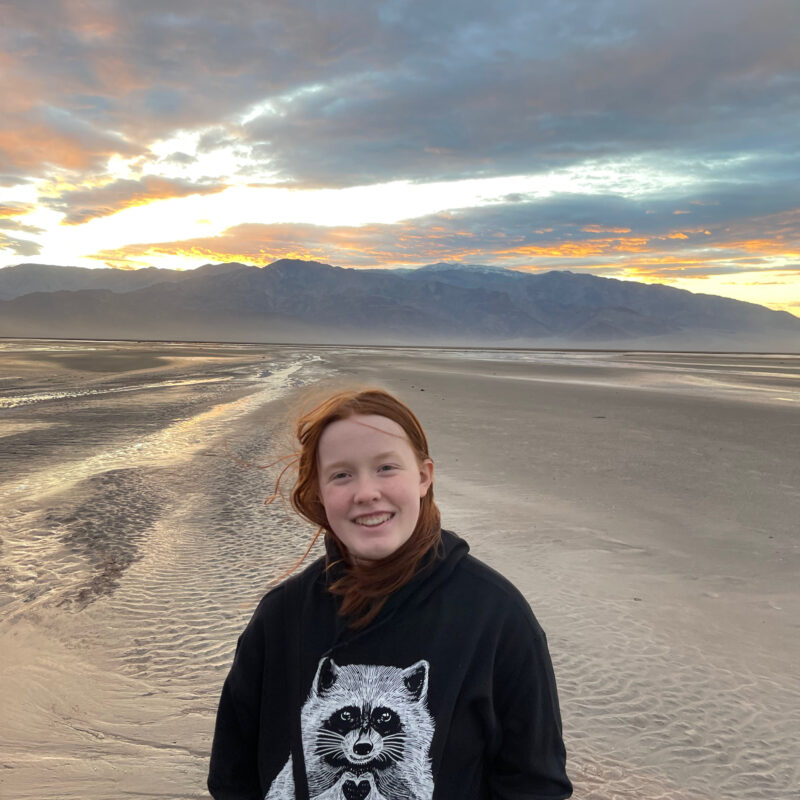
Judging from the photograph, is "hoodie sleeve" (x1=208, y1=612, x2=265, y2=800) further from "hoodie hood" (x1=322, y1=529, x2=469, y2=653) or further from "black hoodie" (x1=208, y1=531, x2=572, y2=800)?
"hoodie hood" (x1=322, y1=529, x2=469, y2=653)

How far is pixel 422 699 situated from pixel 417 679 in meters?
0.05

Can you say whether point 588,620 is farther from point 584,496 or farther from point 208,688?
point 584,496

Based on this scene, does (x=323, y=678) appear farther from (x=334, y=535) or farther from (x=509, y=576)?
(x=509, y=576)

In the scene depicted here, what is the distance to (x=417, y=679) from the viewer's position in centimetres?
146

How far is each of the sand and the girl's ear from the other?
4.90 ft

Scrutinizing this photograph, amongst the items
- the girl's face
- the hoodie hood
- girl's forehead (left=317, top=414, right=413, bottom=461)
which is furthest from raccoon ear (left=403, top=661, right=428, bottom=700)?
girl's forehead (left=317, top=414, right=413, bottom=461)

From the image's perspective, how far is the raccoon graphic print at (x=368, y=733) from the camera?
1.46 m

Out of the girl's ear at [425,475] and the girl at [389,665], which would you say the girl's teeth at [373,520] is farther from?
the girl's ear at [425,475]

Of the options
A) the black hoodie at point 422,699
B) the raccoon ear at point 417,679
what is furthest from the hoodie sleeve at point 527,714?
the raccoon ear at point 417,679

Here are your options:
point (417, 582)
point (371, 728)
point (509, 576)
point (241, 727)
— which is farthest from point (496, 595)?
point (509, 576)

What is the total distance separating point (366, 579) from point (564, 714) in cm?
225

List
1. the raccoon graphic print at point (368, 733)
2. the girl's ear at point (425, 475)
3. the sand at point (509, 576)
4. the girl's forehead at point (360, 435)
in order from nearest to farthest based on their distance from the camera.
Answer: the raccoon graphic print at point (368, 733), the girl's forehead at point (360, 435), the girl's ear at point (425, 475), the sand at point (509, 576)

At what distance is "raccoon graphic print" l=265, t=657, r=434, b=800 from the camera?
1.46m

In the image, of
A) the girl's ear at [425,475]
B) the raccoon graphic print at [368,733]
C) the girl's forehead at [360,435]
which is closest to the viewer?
the raccoon graphic print at [368,733]
